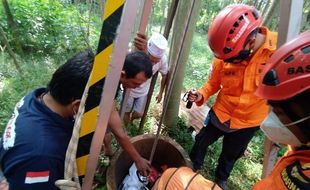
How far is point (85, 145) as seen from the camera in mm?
1032

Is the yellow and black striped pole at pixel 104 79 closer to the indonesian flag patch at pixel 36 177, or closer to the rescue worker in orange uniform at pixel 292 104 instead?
the indonesian flag patch at pixel 36 177

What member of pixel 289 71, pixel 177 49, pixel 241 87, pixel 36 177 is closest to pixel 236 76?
pixel 241 87

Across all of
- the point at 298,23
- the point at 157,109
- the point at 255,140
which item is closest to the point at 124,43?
the point at 298,23

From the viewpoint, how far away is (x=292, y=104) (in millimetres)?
1049

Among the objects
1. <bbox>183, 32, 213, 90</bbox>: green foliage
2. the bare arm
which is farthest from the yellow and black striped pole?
<bbox>183, 32, 213, 90</bbox>: green foliage

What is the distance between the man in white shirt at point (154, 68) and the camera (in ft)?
7.63

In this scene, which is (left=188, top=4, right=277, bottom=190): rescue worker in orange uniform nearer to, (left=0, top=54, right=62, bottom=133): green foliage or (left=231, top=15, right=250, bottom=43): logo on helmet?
(left=231, top=15, right=250, bottom=43): logo on helmet

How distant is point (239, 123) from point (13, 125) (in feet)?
5.69

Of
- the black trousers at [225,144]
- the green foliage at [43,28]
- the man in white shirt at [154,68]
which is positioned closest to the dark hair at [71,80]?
the man in white shirt at [154,68]

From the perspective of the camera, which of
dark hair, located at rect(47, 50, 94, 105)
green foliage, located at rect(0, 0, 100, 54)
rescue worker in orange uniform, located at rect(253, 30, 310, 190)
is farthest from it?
green foliage, located at rect(0, 0, 100, 54)

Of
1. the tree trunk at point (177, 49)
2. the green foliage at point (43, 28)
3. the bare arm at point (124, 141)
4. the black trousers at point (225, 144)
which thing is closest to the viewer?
the bare arm at point (124, 141)

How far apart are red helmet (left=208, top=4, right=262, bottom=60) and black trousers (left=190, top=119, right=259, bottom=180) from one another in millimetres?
727

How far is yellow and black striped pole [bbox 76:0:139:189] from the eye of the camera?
0.84 meters

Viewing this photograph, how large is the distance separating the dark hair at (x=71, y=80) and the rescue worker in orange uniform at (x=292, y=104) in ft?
2.33
